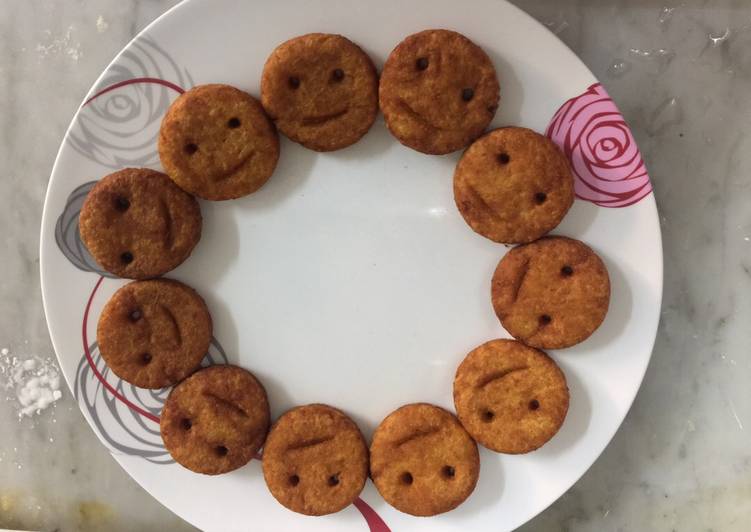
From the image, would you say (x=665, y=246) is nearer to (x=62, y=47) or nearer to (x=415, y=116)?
(x=415, y=116)

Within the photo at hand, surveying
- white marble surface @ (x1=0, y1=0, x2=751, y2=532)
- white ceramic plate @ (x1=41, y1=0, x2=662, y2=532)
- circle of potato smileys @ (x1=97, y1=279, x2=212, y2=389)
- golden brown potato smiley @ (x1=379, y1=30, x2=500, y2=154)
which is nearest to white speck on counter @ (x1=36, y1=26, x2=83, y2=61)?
white marble surface @ (x1=0, y1=0, x2=751, y2=532)

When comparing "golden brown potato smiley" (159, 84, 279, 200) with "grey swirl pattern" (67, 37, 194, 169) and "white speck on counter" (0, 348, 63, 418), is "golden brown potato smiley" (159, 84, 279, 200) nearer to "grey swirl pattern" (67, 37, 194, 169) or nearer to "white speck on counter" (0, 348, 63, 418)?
"grey swirl pattern" (67, 37, 194, 169)

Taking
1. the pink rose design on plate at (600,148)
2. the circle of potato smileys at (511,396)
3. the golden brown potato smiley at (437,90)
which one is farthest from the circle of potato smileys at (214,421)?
the pink rose design on plate at (600,148)

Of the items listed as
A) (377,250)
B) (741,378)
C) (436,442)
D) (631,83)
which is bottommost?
(741,378)

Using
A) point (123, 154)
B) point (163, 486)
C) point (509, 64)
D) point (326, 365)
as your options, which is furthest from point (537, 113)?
point (163, 486)

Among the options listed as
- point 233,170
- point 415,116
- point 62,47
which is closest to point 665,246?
point 415,116

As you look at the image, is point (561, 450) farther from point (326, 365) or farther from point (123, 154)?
point (123, 154)
